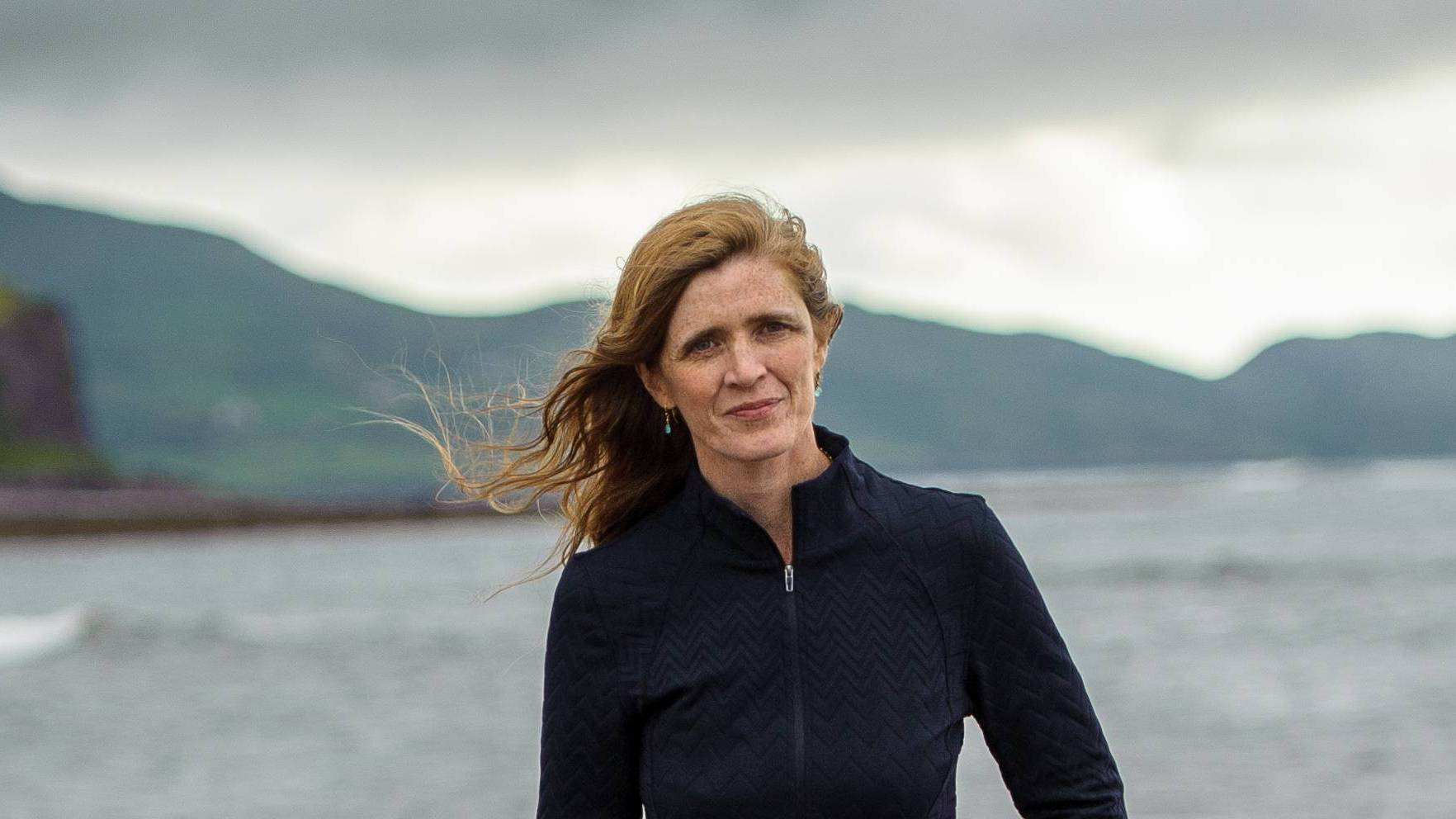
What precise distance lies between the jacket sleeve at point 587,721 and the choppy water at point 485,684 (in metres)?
4.01

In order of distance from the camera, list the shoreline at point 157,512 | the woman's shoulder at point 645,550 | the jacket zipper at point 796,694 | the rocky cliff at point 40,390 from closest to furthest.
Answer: the jacket zipper at point 796,694, the woman's shoulder at point 645,550, the shoreline at point 157,512, the rocky cliff at point 40,390

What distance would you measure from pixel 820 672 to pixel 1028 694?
0.33m

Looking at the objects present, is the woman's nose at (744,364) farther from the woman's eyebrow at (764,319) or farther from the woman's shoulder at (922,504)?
the woman's shoulder at (922,504)

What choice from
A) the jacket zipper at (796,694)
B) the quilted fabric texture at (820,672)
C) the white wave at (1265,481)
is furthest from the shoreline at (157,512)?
the jacket zipper at (796,694)

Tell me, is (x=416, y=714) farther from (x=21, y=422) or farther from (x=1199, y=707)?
(x=21, y=422)

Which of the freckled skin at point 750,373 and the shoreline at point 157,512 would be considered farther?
the shoreline at point 157,512

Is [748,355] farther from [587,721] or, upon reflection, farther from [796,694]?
[587,721]

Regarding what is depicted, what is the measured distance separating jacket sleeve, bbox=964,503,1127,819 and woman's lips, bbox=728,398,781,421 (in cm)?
38

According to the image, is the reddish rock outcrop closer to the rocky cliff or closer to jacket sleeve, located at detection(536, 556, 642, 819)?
the rocky cliff

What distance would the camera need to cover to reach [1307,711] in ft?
66.0

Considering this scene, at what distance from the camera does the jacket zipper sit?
2.83m

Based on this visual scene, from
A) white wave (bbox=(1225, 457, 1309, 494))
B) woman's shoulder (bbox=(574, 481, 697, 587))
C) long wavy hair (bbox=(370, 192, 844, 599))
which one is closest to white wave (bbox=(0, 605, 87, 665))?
long wavy hair (bbox=(370, 192, 844, 599))

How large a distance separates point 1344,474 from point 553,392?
173 meters

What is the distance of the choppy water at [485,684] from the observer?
16.5 meters
